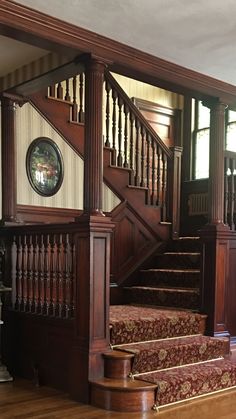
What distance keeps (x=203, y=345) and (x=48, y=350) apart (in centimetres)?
131

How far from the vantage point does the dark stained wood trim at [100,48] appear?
3.90 metres

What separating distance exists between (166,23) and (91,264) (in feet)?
6.02

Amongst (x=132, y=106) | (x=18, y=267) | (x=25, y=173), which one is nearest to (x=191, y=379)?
(x=18, y=267)

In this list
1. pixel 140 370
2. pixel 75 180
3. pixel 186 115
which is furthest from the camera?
pixel 186 115

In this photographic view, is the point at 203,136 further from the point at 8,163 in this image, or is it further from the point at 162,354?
the point at 162,354

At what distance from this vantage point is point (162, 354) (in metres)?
4.42

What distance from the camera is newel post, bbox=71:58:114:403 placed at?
418 cm

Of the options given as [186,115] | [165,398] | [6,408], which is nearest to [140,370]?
[165,398]

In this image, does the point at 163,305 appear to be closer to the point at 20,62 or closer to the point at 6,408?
the point at 6,408

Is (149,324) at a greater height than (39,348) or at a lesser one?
greater

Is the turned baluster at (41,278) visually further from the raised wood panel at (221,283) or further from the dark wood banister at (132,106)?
the dark wood banister at (132,106)

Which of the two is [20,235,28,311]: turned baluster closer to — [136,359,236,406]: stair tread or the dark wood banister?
[136,359,236,406]: stair tread

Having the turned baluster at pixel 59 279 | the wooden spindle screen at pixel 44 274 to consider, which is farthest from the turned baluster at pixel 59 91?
the turned baluster at pixel 59 279

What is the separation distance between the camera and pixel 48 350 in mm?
4637
